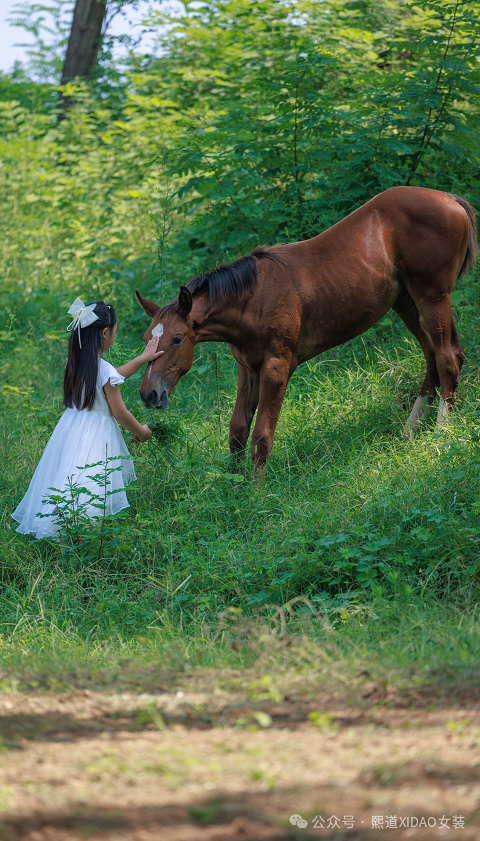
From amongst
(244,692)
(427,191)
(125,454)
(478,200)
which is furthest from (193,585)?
(478,200)

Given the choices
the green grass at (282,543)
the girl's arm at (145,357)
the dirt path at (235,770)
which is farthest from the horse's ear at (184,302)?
the dirt path at (235,770)

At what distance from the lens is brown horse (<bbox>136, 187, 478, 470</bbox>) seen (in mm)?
5098

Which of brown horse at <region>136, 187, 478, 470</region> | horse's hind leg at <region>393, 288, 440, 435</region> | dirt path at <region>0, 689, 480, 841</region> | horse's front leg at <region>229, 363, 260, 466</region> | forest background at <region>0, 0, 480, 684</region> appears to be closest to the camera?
dirt path at <region>0, 689, 480, 841</region>

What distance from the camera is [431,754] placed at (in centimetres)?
212

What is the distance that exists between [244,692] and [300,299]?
10.5 feet

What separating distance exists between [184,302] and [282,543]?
1.74m

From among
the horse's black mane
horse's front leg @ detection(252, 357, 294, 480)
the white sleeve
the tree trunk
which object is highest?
the tree trunk

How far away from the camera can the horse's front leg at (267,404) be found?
17.0ft

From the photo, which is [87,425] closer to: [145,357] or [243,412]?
[145,357]

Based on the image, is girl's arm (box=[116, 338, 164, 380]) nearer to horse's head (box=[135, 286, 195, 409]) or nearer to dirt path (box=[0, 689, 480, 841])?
horse's head (box=[135, 286, 195, 409])

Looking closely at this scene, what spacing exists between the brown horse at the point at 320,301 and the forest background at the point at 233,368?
0.42m

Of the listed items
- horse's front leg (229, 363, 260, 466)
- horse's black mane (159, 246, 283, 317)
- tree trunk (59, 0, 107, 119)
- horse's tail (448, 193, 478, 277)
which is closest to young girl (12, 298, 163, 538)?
horse's black mane (159, 246, 283, 317)

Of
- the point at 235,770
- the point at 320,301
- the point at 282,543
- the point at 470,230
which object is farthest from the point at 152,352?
the point at 235,770

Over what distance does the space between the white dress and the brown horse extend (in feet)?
1.03
